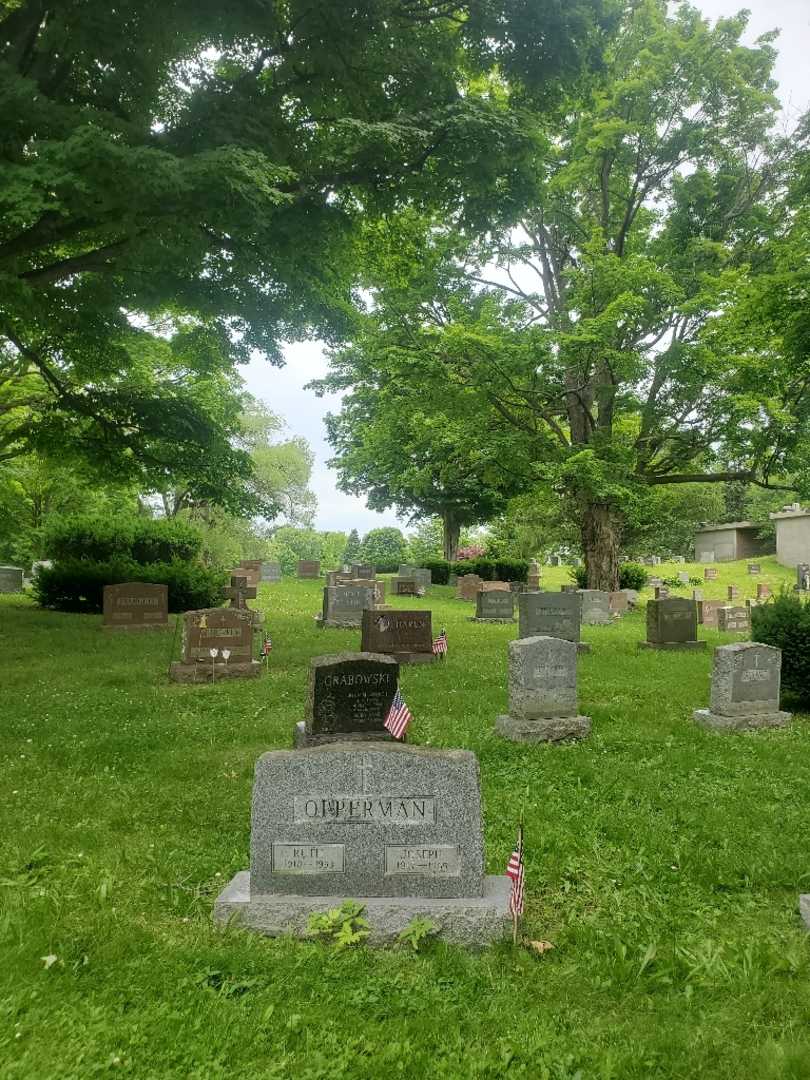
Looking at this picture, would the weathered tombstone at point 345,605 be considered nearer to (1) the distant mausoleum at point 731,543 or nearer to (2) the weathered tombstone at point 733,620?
(2) the weathered tombstone at point 733,620

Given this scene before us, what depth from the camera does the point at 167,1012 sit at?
10.6ft

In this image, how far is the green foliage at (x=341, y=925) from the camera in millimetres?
3934

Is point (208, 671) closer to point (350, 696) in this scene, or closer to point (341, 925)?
point (350, 696)

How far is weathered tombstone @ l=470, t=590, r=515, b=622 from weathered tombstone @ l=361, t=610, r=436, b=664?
26.5 feet

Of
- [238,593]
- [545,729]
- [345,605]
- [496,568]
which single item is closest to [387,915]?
[545,729]

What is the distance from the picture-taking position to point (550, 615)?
44.5 ft

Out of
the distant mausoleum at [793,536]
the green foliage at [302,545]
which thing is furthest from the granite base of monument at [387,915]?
the distant mausoleum at [793,536]

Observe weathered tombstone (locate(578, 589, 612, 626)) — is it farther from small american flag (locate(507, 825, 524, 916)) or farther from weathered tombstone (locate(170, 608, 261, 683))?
small american flag (locate(507, 825, 524, 916))

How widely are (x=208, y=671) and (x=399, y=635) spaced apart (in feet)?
11.7

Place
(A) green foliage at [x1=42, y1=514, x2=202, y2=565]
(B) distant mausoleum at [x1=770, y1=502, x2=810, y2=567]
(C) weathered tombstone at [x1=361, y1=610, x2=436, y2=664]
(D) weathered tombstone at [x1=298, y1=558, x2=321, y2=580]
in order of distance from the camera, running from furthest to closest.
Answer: (B) distant mausoleum at [x1=770, y1=502, x2=810, y2=567], (D) weathered tombstone at [x1=298, y1=558, x2=321, y2=580], (A) green foliage at [x1=42, y1=514, x2=202, y2=565], (C) weathered tombstone at [x1=361, y1=610, x2=436, y2=664]

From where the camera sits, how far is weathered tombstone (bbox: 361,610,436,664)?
12781 millimetres

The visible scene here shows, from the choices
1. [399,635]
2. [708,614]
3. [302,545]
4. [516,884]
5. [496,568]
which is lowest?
[516,884]

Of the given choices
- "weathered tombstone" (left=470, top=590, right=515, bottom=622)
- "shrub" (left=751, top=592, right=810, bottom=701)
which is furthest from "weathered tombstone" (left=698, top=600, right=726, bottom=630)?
"shrub" (left=751, top=592, right=810, bottom=701)

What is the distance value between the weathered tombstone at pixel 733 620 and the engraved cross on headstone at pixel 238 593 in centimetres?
1366
